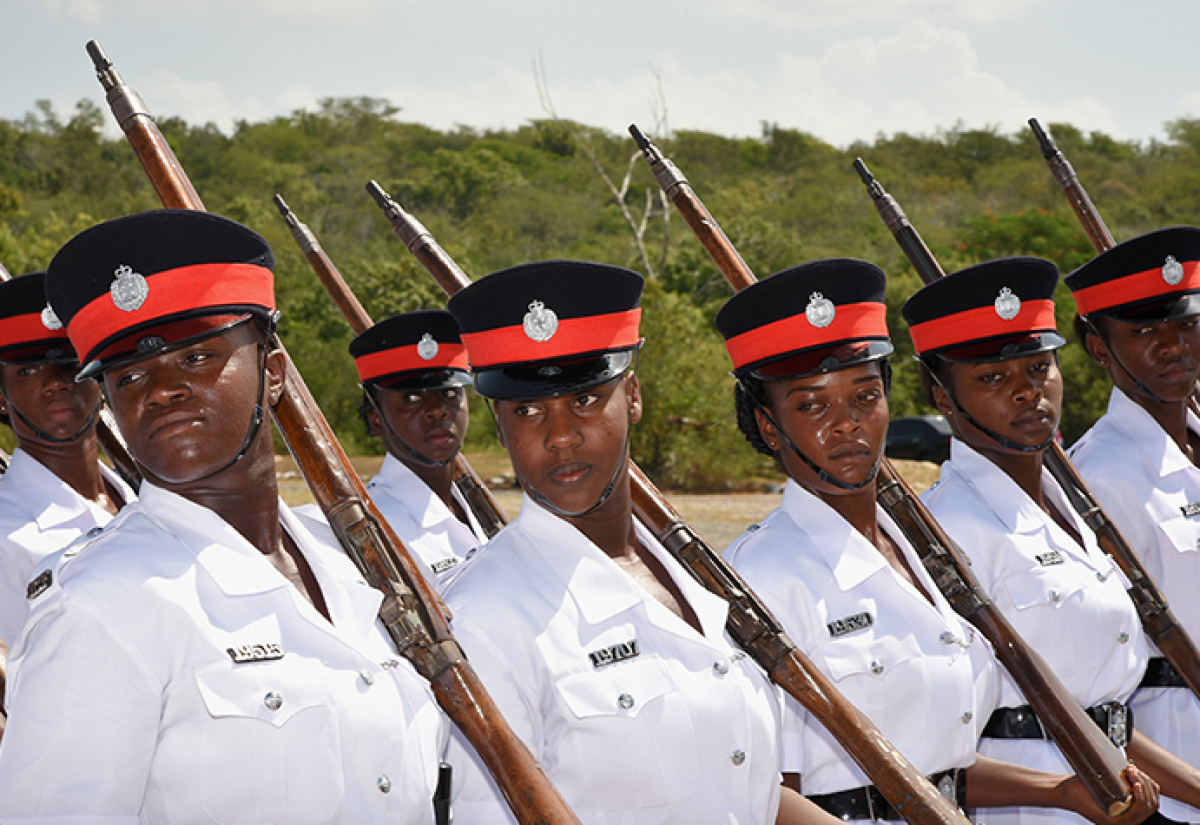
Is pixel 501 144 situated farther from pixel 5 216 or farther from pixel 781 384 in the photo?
pixel 781 384

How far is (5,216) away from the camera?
128ft

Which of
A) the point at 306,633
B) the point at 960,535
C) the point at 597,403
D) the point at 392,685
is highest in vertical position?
the point at 597,403

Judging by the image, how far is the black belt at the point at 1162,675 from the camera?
3873mm

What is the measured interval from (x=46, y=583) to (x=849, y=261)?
202cm

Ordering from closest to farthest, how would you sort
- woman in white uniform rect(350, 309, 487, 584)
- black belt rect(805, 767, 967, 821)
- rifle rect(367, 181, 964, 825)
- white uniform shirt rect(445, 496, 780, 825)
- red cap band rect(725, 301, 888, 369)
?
1. white uniform shirt rect(445, 496, 780, 825)
2. rifle rect(367, 181, 964, 825)
3. black belt rect(805, 767, 967, 821)
4. red cap band rect(725, 301, 888, 369)
5. woman in white uniform rect(350, 309, 487, 584)

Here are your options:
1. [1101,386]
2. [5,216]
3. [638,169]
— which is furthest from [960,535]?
[638,169]

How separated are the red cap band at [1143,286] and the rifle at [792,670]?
2.24 metres

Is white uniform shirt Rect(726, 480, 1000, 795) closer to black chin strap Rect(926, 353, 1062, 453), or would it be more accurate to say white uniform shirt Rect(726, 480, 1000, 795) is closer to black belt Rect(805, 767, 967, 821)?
black belt Rect(805, 767, 967, 821)

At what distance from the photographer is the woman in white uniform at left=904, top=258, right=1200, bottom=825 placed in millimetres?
3404

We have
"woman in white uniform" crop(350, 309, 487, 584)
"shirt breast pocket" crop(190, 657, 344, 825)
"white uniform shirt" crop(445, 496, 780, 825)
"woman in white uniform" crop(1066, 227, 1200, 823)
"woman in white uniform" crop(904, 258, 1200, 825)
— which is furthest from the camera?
"woman in white uniform" crop(350, 309, 487, 584)

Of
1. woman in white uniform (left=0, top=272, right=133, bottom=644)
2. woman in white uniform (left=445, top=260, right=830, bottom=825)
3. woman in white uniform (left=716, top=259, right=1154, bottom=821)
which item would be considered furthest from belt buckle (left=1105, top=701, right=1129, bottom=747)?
woman in white uniform (left=0, top=272, right=133, bottom=644)

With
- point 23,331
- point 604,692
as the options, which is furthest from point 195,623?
point 23,331

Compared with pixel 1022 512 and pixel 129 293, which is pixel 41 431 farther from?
pixel 1022 512

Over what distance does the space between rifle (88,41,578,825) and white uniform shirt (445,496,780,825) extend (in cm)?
13
